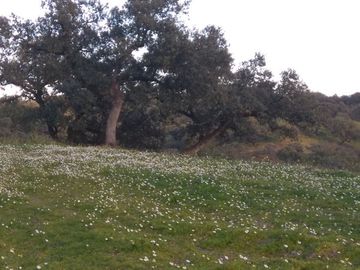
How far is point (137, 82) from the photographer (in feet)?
154

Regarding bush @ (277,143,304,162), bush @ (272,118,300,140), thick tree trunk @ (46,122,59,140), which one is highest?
bush @ (272,118,300,140)

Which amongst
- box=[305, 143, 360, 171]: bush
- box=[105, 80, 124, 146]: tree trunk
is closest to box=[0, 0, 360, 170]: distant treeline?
box=[105, 80, 124, 146]: tree trunk

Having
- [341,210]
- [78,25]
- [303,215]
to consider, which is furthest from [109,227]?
[78,25]

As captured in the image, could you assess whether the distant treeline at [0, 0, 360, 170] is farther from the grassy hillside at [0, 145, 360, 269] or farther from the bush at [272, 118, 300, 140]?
the grassy hillside at [0, 145, 360, 269]

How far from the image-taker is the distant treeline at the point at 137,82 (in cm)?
4469

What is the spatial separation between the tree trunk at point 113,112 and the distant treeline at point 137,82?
A: 8 centimetres

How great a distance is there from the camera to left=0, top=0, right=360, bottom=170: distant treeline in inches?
1759

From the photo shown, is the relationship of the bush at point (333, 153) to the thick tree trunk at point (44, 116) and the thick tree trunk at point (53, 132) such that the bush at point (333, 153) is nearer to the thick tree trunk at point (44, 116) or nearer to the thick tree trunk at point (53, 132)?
the thick tree trunk at point (53, 132)

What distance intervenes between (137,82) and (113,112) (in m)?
3.38

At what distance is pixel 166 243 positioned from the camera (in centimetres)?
1384

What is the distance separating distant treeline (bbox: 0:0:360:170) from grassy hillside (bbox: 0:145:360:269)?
18285mm

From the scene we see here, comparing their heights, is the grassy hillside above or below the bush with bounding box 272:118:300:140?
below

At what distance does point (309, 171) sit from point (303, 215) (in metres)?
11.6

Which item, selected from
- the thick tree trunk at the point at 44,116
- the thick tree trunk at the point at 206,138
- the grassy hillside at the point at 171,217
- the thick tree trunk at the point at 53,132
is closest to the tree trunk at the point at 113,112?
the thick tree trunk at the point at 44,116
